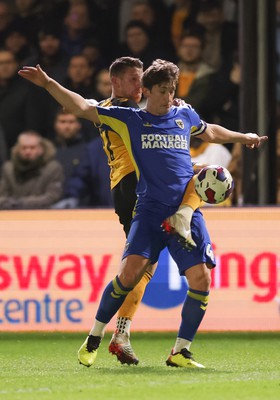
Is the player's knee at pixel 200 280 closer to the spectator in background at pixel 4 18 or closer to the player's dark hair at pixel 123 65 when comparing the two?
the player's dark hair at pixel 123 65

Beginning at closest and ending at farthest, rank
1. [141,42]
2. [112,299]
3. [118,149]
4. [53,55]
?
1. [112,299]
2. [118,149]
3. [141,42]
4. [53,55]

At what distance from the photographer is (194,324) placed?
718cm

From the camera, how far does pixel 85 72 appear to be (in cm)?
1295

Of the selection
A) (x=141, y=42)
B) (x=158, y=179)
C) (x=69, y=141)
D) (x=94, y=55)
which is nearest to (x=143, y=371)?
(x=158, y=179)

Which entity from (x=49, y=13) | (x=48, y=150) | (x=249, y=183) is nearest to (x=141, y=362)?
(x=249, y=183)

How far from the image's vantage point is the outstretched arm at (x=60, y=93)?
680cm

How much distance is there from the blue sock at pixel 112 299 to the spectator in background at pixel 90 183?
4.90 metres

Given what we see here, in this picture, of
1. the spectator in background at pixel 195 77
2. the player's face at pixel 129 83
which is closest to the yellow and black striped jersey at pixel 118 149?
the player's face at pixel 129 83

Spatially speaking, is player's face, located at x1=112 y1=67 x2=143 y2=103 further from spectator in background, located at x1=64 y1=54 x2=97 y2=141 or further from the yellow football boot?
spectator in background, located at x1=64 y1=54 x2=97 y2=141

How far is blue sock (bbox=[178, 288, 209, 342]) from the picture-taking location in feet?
23.4

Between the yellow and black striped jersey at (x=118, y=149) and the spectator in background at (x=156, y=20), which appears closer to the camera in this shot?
the yellow and black striped jersey at (x=118, y=149)

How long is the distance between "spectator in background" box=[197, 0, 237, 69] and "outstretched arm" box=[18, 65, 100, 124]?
5848 millimetres

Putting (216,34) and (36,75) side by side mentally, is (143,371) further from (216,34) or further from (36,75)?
(216,34)

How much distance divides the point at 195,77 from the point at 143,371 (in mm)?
6051
